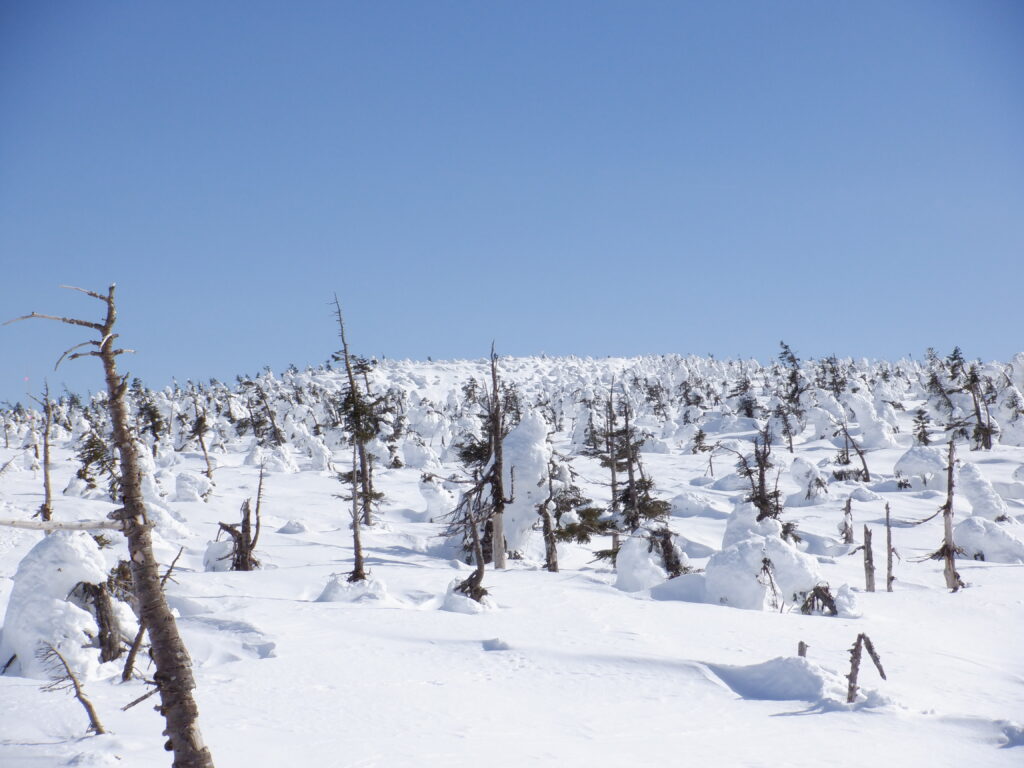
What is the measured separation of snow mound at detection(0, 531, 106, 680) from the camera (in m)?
11.1

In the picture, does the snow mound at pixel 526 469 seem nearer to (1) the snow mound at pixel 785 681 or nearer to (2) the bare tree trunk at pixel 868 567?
(1) the snow mound at pixel 785 681

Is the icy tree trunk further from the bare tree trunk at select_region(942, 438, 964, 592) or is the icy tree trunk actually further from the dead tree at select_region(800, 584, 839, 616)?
the bare tree trunk at select_region(942, 438, 964, 592)

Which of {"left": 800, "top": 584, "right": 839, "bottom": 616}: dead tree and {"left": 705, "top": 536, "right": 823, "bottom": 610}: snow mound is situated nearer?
{"left": 705, "top": 536, "right": 823, "bottom": 610}: snow mound

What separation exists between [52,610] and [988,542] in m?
38.6

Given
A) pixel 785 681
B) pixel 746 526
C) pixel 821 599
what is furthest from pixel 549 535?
pixel 785 681

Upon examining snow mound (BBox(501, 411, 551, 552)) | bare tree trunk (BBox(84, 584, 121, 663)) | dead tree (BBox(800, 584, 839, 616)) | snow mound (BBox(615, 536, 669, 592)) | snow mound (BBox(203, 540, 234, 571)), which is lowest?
dead tree (BBox(800, 584, 839, 616))

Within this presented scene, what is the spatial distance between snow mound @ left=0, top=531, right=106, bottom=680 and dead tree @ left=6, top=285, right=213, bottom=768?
23.9 feet

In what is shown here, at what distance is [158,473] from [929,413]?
80104 millimetres

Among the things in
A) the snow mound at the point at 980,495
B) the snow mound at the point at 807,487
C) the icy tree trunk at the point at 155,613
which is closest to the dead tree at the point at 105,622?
the icy tree trunk at the point at 155,613

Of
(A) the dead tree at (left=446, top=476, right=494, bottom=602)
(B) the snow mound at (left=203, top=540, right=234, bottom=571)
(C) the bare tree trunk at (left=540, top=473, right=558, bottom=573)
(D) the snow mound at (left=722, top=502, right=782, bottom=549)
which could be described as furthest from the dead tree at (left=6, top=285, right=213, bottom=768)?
(D) the snow mound at (left=722, top=502, right=782, bottom=549)

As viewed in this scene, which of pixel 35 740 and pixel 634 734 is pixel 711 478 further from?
pixel 35 740

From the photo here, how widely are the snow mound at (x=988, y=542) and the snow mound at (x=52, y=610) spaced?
37.8 metres

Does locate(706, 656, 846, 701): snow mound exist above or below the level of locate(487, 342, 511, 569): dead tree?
below

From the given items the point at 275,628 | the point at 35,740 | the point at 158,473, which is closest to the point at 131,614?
the point at 275,628
